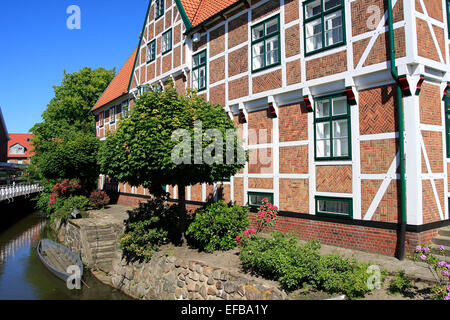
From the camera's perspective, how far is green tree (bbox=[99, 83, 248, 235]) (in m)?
8.46

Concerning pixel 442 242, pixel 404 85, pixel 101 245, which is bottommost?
pixel 101 245

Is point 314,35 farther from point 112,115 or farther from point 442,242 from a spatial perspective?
point 112,115

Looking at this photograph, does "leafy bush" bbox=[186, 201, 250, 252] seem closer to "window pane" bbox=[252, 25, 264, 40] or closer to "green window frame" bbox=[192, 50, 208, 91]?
"window pane" bbox=[252, 25, 264, 40]

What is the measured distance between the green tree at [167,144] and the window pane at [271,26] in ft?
10.9

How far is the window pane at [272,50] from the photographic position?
34.3ft

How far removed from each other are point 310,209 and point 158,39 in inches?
494

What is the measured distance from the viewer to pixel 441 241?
7082mm

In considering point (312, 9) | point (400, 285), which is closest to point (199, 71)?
point (312, 9)

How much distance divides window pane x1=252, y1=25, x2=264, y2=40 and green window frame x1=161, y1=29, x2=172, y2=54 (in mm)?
5978

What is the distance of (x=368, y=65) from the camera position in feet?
26.0

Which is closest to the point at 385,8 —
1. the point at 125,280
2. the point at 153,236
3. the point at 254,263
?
the point at 254,263

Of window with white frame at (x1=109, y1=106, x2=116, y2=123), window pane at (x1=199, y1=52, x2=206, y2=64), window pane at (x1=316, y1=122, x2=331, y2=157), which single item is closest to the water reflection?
window with white frame at (x1=109, y1=106, x2=116, y2=123)

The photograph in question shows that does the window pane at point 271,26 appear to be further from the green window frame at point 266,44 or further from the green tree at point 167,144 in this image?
the green tree at point 167,144

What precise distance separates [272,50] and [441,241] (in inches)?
280
